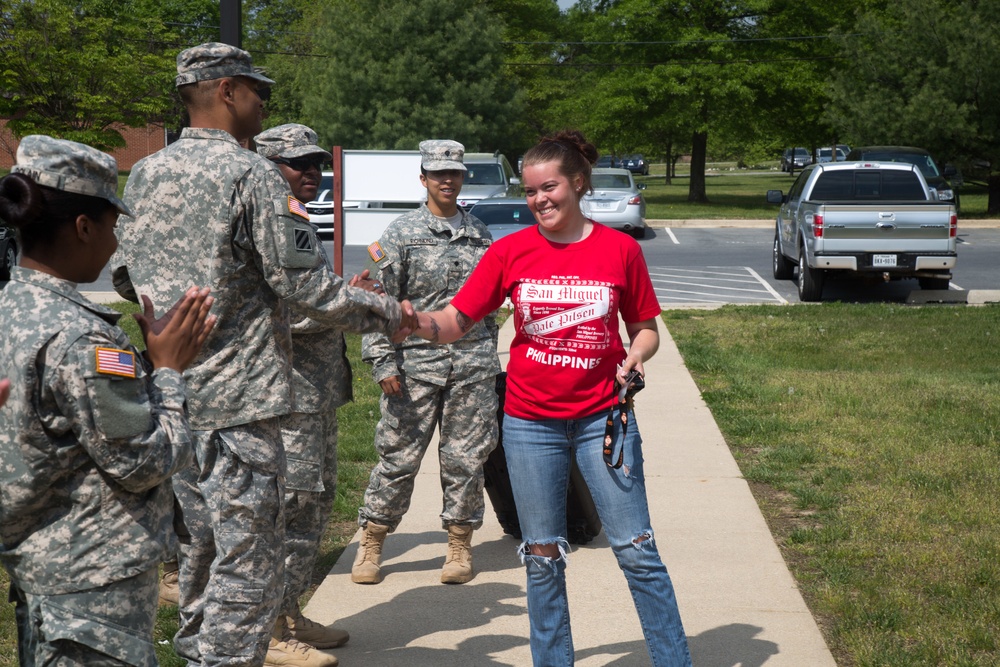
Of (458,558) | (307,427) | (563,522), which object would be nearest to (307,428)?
(307,427)

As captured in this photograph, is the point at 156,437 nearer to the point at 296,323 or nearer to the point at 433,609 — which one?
the point at 296,323

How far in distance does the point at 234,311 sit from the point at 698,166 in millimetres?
37483

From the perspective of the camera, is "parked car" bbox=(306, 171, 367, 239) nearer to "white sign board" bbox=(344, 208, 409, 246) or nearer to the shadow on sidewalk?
"white sign board" bbox=(344, 208, 409, 246)

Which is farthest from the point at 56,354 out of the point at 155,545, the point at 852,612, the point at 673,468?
the point at 673,468

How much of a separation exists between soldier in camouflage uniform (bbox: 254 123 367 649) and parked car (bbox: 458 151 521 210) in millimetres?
19642

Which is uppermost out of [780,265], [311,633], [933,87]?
[933,87]

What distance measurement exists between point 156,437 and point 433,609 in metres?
2.78

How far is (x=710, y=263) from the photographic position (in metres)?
21.8

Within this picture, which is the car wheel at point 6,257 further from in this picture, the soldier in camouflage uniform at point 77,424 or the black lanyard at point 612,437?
the soldier in camouflage uniform at point 77,424

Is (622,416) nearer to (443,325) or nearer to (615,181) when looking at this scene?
(443,325)

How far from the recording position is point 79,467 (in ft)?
8.83

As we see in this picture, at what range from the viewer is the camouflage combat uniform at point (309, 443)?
432 cm

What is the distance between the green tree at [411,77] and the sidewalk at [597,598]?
32.2 meters

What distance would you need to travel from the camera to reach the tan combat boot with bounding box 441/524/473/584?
18.4 feet
